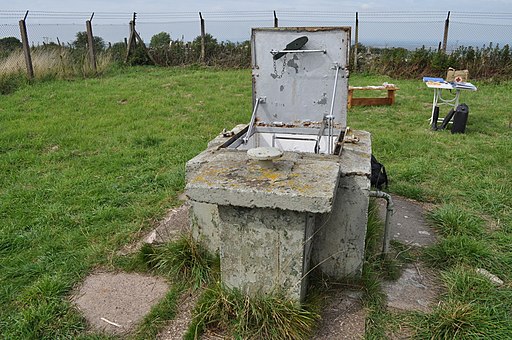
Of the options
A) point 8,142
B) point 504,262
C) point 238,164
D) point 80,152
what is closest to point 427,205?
point 504,262

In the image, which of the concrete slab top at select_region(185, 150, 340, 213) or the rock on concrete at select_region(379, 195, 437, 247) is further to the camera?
the rock on concrete at select_region(379, 195, 437, 247)

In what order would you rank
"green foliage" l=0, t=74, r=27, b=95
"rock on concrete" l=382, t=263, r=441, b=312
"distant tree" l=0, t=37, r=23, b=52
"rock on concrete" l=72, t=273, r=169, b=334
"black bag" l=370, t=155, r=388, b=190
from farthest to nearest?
1. "distant tree" l=0, t=37, r=23, b=52
2. "green foliage" l=0, t=74, r=27, b=95
3. "black bag" l=370, t=155, r=388, b=190
4. "rock on concrete" l=382, t=263, r=441, b=312
5. "rock on concrete" l=72, t=273, r=169, b=334

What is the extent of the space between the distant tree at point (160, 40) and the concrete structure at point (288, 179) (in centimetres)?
1185

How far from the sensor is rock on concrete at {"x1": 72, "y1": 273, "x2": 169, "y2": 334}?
2588 millimetres

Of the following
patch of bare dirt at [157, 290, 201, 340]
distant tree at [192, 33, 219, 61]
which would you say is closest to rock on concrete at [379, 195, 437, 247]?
patch of bare dirt at [157, 290, 201, 340]

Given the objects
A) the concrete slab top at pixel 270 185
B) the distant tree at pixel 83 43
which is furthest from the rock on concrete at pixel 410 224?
the distant tree at pixel 83 43

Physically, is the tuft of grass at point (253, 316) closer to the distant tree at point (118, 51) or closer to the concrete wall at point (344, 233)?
the concrete wall at point (344, 233)

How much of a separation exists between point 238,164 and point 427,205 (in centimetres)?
262

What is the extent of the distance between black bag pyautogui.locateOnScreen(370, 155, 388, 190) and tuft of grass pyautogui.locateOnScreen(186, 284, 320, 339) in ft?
7.38

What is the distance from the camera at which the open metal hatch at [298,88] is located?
355 cm

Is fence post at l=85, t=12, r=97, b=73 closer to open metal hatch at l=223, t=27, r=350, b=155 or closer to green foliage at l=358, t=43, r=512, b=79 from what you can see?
green foliage at l=358, t=43, r=512, b=79

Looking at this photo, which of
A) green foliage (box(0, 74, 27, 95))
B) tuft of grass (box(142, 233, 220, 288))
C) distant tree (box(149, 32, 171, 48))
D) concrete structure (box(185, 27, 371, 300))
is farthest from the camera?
distant tree (box(149, 32, 171, 48))

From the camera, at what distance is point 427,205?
4.33m

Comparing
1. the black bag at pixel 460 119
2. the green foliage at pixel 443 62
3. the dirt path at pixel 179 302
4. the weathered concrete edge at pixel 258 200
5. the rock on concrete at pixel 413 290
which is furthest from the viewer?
the green foliage at pixel 443 62
